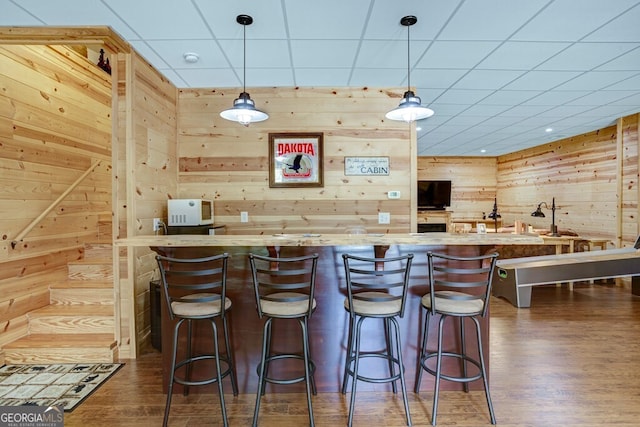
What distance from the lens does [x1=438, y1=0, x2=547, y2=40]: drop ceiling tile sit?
2.38 metres

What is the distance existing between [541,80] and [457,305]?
3077 millimetres

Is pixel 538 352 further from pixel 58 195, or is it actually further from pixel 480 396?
pixel 58 195

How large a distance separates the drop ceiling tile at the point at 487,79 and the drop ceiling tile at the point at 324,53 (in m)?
1.38

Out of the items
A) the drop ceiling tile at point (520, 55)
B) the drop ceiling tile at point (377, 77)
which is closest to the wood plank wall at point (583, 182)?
the drop ceiling tile at point (520, 55)

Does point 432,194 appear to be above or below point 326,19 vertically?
below

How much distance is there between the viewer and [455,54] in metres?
3.09

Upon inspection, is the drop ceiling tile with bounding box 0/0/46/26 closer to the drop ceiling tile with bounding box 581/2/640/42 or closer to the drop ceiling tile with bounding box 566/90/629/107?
the drop ceiling tile with bounding box 581/2/640/42

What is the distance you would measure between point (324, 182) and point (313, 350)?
203 cm

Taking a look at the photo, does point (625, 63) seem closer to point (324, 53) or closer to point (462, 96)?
point (462, 96)

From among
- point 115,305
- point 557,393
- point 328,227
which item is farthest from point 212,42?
point 557,393

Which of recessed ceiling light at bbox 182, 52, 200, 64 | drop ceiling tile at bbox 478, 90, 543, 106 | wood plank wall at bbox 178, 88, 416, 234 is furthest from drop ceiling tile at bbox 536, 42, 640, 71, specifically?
recessed ceiling light at bbox 182, 52, 200, 64

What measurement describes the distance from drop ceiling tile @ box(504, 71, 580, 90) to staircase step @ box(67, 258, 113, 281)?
505cm

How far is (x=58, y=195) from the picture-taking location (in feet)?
11.6

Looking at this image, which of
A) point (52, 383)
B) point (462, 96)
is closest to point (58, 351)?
point (52, 383)
